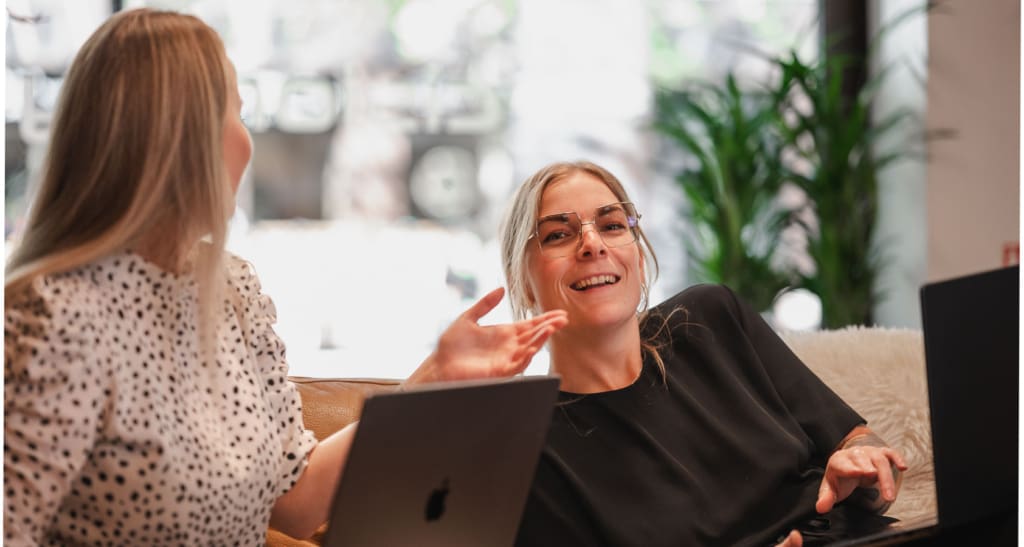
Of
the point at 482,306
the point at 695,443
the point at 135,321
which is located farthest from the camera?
the point at 695,443

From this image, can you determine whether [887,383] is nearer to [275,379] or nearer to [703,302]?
[703,302]

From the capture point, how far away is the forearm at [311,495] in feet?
4.86

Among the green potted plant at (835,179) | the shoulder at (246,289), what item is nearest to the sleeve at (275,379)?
the shoulder at (246,289)

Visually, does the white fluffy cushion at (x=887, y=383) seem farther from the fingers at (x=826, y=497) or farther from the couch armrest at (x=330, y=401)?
the couch armrest at (x=330, y=401)

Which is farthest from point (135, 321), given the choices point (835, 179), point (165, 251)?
point (835, 179)

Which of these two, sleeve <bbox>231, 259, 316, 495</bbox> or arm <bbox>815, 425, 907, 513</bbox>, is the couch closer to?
arm <bbox>815, 425, 907, 513</bbox>

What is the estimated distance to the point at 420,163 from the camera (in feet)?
12.5

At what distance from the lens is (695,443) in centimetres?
186

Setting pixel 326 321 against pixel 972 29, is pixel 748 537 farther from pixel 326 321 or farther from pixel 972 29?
pixel 972 29

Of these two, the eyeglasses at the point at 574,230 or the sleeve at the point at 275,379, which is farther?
the eyeglasses at the point at 574,230

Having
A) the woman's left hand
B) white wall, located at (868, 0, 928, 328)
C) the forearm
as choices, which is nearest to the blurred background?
white wall, located at (868, 0, 928, 328)

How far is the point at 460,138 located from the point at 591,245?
2.02 metres

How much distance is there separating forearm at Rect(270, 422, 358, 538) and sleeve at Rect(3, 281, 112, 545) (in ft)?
1.14

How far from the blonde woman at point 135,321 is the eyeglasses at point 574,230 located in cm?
65
